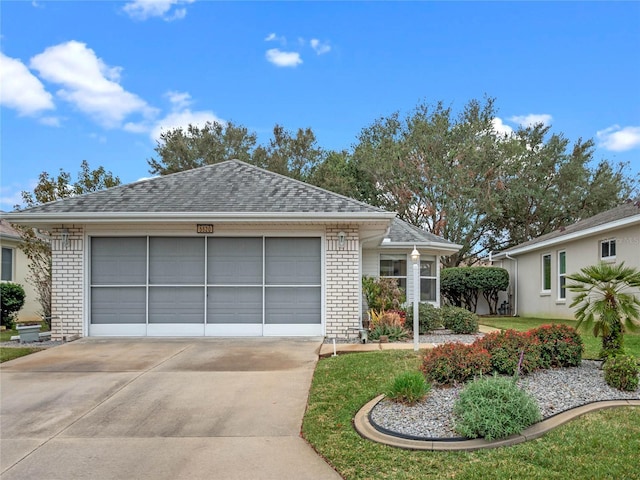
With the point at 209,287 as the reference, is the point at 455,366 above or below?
below

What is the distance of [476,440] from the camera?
15.6ft

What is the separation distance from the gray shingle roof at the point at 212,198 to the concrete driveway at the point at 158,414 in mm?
2992

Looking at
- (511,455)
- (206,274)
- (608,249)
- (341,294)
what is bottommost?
(511,455)

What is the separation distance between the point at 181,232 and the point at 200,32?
5.99m

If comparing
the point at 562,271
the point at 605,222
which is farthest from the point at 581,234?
the point at 562,271

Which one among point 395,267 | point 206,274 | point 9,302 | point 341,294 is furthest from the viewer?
point 9,302

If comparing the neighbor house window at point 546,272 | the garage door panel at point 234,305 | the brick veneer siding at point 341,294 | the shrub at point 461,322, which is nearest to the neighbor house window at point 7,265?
the garage door panel at point 234,305

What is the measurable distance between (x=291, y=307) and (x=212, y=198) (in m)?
3.05

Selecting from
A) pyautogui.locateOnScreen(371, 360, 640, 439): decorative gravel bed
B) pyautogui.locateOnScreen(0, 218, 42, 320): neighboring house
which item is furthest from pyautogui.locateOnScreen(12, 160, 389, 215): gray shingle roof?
pyautogui.locateOnScreen(0, 218, 42, 320): neighboring house

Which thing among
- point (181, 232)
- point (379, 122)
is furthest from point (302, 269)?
point (379, 122)

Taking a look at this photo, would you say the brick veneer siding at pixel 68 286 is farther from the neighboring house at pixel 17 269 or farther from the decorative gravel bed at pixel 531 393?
the neighboring house at pixel 17 269

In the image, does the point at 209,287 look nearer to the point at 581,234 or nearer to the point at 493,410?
the point at 493,410

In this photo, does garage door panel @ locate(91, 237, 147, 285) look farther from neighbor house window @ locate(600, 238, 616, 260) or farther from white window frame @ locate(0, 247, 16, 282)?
neighbor house window @ locate(600, 238, 616, 260)

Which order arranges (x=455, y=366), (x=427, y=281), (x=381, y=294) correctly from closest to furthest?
(x=455, y=366) → (x=381, y=294) → (x=427, y=281)
